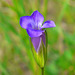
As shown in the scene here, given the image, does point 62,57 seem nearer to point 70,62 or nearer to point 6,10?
Answer: point 70,62

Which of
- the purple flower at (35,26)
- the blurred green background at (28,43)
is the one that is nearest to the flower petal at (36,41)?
the purple flower at (35,26)

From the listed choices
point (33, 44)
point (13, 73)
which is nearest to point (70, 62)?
point (13, 73)


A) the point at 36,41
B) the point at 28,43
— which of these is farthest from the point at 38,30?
the point at 28,43

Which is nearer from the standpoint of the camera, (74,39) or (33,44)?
(33,44)

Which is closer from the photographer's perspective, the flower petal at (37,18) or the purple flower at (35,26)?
the purple flower at (35,26)

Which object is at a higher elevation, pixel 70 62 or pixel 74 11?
pixel 74 11

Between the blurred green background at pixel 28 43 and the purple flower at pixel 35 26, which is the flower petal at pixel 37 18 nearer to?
the purple flower at pixel 35 26

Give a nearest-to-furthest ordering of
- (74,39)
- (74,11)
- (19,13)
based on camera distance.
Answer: (19,13) < (74,39) < (74,11)

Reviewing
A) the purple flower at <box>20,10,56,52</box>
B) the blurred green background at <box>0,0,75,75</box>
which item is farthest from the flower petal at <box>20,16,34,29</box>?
the blurred green background at <box>0,0,75,75</box>

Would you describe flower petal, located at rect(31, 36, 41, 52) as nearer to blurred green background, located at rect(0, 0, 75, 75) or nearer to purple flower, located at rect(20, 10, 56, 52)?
purple flower, located at rect(20, 10, 56, 52)
